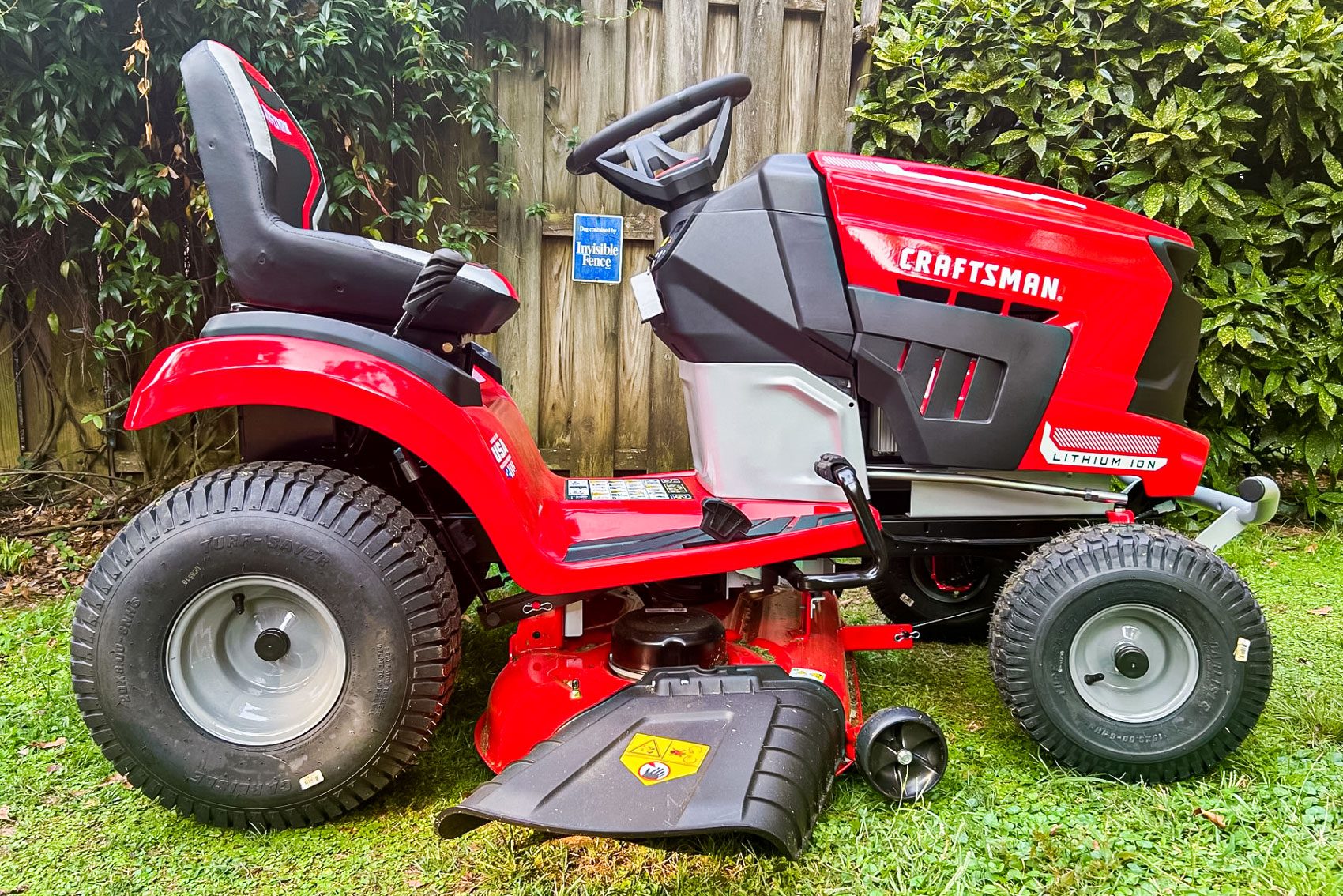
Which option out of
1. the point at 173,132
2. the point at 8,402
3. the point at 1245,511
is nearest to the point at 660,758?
the point at 1245,511

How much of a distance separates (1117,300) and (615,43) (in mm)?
2275

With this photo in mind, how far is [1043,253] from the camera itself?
196 centimetres

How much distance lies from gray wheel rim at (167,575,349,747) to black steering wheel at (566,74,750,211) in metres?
1.24

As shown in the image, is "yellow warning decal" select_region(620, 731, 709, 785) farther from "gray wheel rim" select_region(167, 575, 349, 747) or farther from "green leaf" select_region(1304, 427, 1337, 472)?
"green leaf" select_region(1304, 427, 1337, 472)

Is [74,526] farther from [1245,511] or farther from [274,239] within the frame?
[1245,511]

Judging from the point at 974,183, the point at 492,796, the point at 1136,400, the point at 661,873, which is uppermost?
the point at 974,183

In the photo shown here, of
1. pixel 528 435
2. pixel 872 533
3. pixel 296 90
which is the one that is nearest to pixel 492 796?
pixel 872 533

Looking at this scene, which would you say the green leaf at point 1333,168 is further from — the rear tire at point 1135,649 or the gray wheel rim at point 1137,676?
the gray wheel rim at point 1137,676

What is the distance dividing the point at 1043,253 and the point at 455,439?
4.67 ft

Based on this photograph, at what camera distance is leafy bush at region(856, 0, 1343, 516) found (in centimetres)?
328

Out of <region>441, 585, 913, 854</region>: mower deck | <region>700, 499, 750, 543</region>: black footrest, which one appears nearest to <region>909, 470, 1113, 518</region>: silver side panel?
<region>441, 585, 913, 854</region>: mower deck

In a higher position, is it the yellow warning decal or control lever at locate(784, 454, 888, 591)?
control lever at locate(784, 454, 888, 591)

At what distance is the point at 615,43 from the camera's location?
11.0 ft

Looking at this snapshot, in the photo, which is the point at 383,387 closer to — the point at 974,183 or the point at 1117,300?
the point at 974,183
